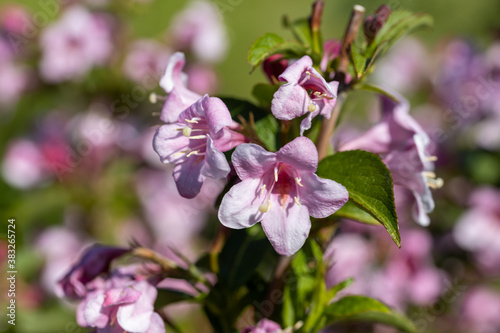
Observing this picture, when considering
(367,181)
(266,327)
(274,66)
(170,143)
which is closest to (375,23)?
(274,66)

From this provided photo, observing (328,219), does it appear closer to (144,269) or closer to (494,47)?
(144,269)

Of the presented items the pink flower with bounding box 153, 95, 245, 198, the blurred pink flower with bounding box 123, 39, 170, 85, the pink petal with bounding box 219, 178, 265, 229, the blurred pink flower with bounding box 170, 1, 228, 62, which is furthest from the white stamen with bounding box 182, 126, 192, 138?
the blurred pink flower with bounding box 170, 1, 228, 62

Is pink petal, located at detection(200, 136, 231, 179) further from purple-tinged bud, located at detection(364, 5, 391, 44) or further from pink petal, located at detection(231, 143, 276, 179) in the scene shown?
purple-tinged bud, located at detection(364, 5, 391, 44)

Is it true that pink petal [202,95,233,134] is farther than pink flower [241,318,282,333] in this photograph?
No

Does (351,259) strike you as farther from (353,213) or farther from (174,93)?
(174,93)

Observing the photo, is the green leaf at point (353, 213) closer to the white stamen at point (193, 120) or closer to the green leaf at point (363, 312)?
the green leaf at point (363, 312)

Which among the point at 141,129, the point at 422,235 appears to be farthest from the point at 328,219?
the point at 141,129
